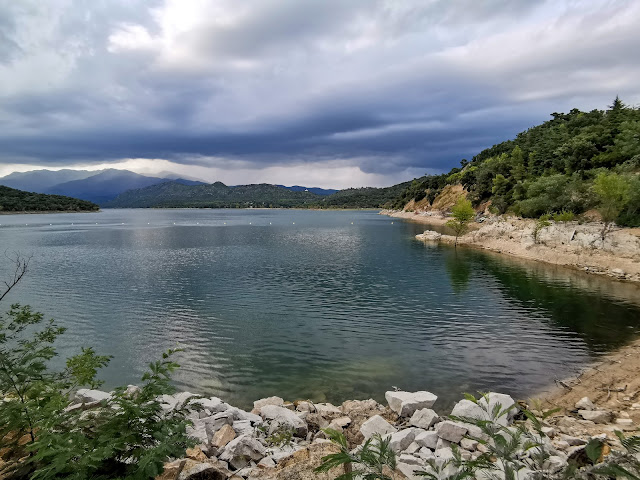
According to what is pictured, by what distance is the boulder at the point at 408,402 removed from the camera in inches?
552

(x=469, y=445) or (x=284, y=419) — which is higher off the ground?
(x=469, y=445)

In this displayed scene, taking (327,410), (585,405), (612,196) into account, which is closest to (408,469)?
(327,410)

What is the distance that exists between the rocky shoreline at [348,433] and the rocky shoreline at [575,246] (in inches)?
1474

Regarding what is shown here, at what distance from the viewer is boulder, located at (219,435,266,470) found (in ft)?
34.0

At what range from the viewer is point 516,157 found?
112750 mm

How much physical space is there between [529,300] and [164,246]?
70.4m

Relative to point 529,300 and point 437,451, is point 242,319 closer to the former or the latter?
point 437,451

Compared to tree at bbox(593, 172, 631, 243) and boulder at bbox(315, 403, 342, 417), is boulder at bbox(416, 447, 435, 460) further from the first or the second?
tree at bbox(593, 172, 631, 243)

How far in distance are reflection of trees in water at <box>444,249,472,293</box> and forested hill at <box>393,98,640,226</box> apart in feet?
68.0

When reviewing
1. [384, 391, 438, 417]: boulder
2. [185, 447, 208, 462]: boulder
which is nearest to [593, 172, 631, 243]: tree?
[384, 391, 438, 417]: boulder

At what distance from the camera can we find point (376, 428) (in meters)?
12.1

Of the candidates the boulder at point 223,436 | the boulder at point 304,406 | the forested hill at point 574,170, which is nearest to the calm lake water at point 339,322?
the boulder at point 304,406

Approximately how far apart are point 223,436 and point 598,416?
44.7 ft

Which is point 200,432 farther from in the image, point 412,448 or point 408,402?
point 408,402
